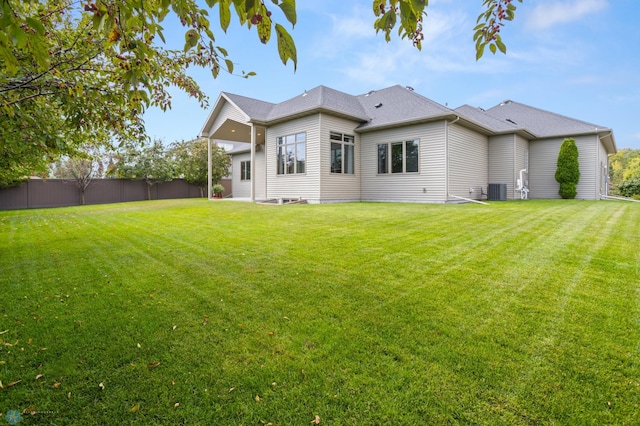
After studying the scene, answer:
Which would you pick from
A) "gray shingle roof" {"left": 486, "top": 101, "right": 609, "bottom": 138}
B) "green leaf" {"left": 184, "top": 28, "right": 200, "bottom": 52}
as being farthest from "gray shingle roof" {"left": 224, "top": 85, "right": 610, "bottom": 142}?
"green leaf" {"left": 184, "top": 28, "right": 200, "bottom": 52}

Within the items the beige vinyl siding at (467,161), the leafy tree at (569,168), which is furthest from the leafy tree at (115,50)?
the leafy tree at (569,168)

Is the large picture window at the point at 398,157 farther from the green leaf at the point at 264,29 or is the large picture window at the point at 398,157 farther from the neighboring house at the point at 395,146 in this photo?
the green leaf at the point at 264,29

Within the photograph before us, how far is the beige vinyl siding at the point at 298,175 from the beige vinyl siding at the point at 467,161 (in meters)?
5.12

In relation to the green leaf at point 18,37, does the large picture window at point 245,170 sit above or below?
above

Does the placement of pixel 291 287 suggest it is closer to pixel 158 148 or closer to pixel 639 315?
pixel 639 315

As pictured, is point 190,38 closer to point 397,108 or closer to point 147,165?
point 397,108

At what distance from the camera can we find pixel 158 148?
876 inches

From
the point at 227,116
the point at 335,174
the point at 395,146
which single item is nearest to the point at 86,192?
the point at 227,116

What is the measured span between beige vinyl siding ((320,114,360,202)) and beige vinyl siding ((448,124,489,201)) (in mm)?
3923

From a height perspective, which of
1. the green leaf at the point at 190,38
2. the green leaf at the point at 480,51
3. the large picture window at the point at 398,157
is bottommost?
the green leaf at the point at 190,38

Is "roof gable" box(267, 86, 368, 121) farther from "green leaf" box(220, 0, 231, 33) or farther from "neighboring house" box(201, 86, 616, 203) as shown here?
"green leaf" box(220, 0, 231, 33)

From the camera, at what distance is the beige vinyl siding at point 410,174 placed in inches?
477

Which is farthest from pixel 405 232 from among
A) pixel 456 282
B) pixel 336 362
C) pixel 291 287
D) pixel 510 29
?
pixel 336 362

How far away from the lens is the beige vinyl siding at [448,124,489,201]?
489 inches
